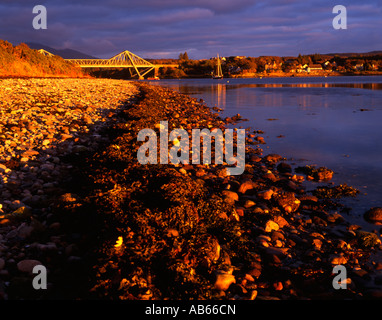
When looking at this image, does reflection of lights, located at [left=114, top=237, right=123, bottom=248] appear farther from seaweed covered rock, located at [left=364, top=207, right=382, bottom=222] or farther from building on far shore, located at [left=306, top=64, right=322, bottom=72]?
building on far shore, located at [left=306, top=64, right=322, bottom=72]

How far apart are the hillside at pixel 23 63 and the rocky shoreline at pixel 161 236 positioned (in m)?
29.7

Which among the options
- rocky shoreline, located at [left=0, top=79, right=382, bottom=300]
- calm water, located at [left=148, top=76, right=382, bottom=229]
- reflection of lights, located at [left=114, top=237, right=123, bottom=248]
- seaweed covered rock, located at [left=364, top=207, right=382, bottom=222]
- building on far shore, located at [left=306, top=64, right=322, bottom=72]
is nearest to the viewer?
rocky shoreline, located at [left=0, top=79, right=382, bottom=300]

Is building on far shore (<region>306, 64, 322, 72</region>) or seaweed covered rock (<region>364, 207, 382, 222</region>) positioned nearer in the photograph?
seaweed covered rock (<region>364, 207, 382, 222</region>)

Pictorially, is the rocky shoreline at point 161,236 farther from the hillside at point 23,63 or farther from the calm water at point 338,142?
the hillside at point 23,63

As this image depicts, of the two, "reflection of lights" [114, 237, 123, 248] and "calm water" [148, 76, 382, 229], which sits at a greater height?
"calm water" [148, 76, 382, 229]

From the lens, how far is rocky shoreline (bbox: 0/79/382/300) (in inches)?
128

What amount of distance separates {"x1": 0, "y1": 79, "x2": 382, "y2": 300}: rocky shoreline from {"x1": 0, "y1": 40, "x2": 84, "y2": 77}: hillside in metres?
29.7

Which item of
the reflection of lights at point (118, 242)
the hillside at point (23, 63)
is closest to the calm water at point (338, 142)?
the reflection of lights at point (118, 242)

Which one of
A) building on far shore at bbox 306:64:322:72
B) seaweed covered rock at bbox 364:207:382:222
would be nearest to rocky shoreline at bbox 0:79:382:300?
seaweed covered rock at bbox 364:207:382:222

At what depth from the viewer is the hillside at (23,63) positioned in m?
31.7

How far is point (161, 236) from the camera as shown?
392cm

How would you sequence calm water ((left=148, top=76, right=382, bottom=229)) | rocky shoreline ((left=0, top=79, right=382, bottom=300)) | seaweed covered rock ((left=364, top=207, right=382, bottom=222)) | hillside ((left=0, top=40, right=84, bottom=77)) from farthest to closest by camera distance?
1. hillside ((left=0, top=40, right=84, bottom=77))
2. calm water ((left=148, top=76, right=382, bottom=229))
3. seaweed covered rock ((left=364, top=207, right=382, bottom=222))
4. rocky shoreline ((left=0, top=79, right=382, bottom=300))

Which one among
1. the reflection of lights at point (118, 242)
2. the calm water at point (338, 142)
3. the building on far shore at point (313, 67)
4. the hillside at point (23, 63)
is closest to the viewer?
the reflection of lights at point (118, 242)

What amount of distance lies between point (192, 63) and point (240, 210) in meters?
156
